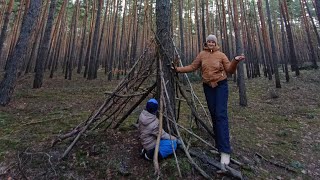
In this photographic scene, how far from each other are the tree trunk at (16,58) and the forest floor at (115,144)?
1.50ft

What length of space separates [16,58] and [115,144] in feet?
16.6

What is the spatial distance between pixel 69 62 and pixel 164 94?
43.6 feet

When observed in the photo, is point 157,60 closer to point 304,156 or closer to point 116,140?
point 116,140

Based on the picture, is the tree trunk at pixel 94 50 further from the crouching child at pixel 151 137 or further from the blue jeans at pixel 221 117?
the blue jeans at pixel 221 117

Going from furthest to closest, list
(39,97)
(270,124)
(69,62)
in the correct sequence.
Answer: (69,62)
(39,97)
(270,124)

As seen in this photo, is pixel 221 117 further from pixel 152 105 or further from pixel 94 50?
pixel 94 50

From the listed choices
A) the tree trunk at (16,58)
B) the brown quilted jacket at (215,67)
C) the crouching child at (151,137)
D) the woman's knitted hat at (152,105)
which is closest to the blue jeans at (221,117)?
the brown quilted jacket at (215,67)

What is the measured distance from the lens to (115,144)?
4.59 meters

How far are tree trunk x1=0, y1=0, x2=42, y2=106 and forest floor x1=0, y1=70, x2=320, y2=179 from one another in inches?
18.0

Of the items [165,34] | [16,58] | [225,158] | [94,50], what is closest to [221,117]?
[225,158]

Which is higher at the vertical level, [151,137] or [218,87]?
[218,87]

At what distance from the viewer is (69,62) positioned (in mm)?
16031

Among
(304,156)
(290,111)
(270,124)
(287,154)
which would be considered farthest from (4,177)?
(290,111)

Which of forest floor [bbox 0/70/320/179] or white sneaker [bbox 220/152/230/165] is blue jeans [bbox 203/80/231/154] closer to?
white sneaker [bbox 220/152/230/165]
